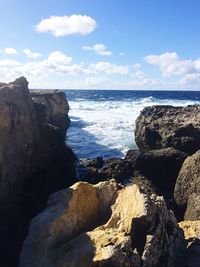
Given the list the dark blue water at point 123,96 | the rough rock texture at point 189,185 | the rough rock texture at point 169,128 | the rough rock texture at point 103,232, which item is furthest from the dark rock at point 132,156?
the dark blue water at point 123,96

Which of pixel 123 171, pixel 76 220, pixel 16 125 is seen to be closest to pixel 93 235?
pixel 76 220

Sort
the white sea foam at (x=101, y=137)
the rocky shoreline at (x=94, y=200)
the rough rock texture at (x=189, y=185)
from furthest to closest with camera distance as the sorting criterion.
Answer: the white sea foam at (x=101, y=137), the rough rock texture at (x=189, y=185), the rocky shoreline at (x=94, y=200)

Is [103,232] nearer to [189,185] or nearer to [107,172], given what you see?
[189,185]

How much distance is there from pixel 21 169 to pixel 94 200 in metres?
5.61

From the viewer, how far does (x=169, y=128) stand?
925 inches

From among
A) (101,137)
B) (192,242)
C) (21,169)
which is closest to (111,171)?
(21,169)

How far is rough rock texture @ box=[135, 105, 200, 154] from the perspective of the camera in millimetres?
20856

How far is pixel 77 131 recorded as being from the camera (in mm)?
41125

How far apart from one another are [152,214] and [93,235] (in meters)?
1.05

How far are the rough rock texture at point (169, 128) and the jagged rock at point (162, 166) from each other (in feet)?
7.62

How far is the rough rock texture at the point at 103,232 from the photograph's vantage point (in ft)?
21.1

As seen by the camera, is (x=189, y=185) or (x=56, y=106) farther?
(x=56, y=106)

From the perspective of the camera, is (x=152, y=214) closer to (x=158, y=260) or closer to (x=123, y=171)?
(x=158, y=260)

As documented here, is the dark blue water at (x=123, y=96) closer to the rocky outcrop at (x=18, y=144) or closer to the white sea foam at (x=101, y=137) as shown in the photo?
the white sea foam at (x=101, y=137)
